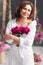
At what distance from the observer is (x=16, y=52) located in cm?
162

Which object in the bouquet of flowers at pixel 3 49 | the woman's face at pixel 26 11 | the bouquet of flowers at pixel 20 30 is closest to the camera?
the bouquet of flowers at pixel 20 30

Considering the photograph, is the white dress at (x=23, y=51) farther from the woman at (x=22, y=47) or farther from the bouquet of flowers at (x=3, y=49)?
the bouquet of flowers at (x=3, y=49)

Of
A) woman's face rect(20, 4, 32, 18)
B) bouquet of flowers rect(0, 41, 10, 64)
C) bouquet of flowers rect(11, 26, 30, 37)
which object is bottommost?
bouquet of flowers rect(0, 41, 10, 64)

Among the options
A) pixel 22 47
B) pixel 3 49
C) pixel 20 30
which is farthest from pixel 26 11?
pixel 3 49

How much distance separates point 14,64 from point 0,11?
1302 mm

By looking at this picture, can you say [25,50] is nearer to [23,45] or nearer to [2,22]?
[23,45]

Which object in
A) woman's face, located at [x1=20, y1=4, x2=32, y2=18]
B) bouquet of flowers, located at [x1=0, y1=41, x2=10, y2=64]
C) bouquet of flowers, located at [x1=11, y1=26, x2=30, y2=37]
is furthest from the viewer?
bouquet of flowers, located at [x1=0, y1=41, x2=10, y2=64]

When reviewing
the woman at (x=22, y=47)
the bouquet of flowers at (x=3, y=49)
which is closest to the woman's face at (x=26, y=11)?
the woman at (x=22, y=47)

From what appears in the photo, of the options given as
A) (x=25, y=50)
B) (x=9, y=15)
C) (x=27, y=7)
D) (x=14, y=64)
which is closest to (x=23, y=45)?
(x=25, y=50)

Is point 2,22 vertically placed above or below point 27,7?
below

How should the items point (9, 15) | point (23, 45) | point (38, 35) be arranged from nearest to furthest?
point (23, 45)
point (38, 35)
point (9, 15)

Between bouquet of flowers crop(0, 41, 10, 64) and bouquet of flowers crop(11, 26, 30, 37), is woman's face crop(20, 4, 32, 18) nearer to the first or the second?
bouquet of flowers crop(11, 26, 30, 37)

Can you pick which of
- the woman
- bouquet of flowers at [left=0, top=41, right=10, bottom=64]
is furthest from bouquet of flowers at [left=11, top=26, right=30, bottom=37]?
bouquet of flowers at [left=0, top=41, right=10, bottom=64]

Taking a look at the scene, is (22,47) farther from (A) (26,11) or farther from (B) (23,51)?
(A) (26,11)
